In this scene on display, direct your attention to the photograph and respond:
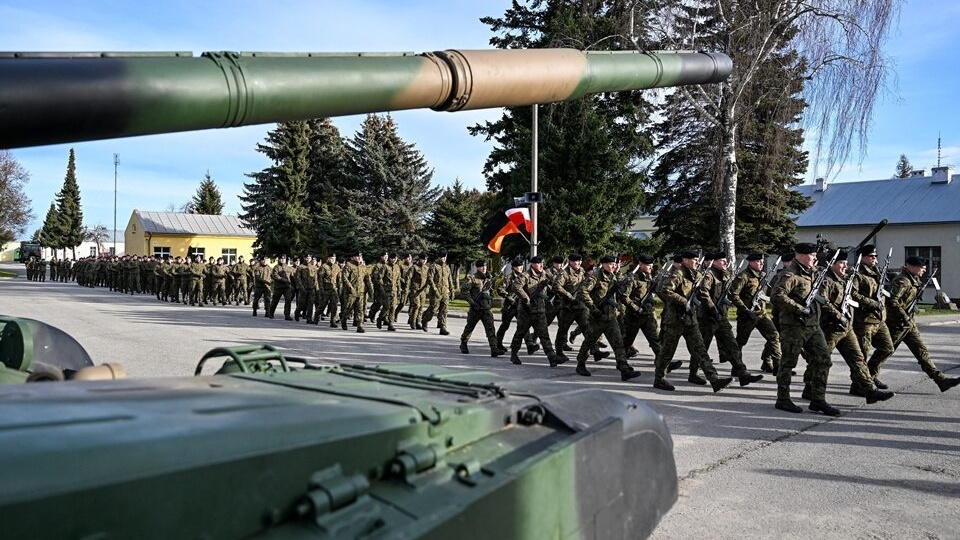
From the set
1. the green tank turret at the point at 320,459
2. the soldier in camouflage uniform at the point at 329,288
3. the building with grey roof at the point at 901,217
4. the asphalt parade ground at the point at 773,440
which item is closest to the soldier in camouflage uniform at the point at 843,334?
the asphalt parade ground at the point at 773,440

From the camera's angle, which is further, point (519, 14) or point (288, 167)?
point (288, 167)

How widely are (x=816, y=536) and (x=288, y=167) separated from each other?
36.8m

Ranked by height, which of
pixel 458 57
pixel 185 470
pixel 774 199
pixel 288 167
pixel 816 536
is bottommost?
pixel 816 536

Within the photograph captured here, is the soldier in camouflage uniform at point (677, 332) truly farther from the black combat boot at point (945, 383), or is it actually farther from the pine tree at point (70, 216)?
the pine tree at point (70, 216)

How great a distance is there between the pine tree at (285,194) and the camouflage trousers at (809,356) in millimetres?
32016

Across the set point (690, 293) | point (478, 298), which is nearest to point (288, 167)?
point (478, 298)

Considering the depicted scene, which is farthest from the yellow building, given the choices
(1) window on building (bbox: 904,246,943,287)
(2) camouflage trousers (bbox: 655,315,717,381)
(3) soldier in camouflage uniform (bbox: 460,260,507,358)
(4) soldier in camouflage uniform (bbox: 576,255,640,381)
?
(2) camouflage trousers (bbox: 655,315,717,381)

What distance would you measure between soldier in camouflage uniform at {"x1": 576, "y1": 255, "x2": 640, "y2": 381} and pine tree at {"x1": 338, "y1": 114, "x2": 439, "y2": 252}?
20.6m

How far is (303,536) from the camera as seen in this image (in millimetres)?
1842

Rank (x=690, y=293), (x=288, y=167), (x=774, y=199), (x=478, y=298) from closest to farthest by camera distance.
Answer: (x=690, y=293) → (x=478, y=298) → (x=774, y=199) → (x=288, y=167)

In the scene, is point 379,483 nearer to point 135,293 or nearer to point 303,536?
point 303,536

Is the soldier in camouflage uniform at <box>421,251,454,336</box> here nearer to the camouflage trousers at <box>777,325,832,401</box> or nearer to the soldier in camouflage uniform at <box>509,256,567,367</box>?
the soldier in camouflage uniform at <box>509,256,567,367</box>

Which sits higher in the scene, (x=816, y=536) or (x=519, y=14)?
(x=519, y=14)

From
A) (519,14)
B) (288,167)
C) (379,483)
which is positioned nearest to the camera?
(379,483)
